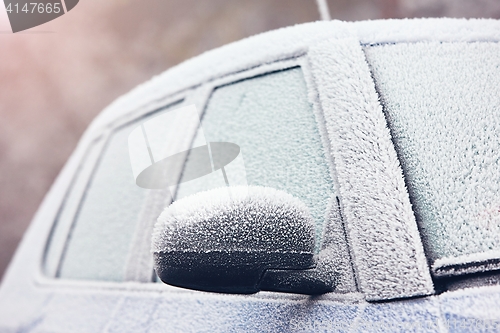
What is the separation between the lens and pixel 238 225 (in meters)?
0.61

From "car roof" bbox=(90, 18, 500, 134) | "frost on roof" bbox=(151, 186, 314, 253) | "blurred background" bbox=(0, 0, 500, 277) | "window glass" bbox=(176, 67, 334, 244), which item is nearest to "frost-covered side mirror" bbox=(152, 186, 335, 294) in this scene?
"frost on roof" bbox=(151, 186, 314, 253)

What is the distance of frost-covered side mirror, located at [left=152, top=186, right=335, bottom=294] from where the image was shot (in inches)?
24.1

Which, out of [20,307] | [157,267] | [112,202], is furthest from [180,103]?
[20,307]

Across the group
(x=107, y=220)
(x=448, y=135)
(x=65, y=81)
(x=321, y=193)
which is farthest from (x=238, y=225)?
(x=65, y=81)

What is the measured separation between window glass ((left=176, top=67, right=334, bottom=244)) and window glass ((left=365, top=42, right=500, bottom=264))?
15 centimetres

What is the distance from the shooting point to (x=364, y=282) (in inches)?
26.5

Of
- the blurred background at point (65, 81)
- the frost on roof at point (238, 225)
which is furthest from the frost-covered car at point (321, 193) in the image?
the blurred background at point (65, 81)

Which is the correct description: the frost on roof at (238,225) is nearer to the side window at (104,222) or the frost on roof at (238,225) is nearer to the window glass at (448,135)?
the window glass at (448,135)

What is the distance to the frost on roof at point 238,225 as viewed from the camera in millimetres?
610

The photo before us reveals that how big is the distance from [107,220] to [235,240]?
719 mm

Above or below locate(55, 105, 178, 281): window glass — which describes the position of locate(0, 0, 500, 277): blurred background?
above

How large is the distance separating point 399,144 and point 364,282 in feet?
0.77

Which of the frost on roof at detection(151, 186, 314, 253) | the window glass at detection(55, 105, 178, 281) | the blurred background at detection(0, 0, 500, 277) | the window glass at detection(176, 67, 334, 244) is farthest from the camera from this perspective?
the blurred background at detection(0, 0, 500, 277)

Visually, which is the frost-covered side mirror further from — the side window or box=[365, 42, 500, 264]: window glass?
the side window
